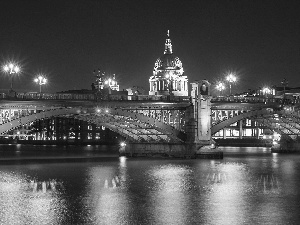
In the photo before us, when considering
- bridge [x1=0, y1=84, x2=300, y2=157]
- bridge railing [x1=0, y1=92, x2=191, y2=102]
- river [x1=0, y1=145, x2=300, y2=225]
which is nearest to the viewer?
river [x1=0, y1=145, x2=300, y2=225]

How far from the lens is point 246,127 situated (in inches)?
7023

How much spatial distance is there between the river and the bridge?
783 centimetres

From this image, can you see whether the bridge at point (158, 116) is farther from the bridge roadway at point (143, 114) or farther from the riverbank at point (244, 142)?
the riverbank at point (244, 142)

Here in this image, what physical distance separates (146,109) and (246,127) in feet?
321

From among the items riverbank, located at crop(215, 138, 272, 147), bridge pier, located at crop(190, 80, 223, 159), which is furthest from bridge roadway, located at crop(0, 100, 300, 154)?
riverbank, located at crop(215, 138, 272, 147)

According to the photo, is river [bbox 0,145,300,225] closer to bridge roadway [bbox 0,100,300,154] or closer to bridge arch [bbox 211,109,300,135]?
bridge roadway [bbox 0,100,300,154]

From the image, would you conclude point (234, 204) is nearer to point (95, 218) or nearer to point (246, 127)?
point (95, 218)

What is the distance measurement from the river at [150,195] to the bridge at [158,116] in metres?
7.83

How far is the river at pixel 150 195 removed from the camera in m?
35.8

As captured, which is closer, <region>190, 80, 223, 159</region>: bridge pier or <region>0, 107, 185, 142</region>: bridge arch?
<region>0, 107, 185, 142</region>: bridge arch

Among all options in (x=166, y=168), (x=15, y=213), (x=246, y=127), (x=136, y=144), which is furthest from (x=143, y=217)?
(x=246, y=127)

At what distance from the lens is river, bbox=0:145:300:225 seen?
35.8 m

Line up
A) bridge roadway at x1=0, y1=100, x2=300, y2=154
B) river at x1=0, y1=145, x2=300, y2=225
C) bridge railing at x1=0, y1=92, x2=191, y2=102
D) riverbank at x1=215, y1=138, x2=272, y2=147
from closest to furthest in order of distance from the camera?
river at x1=0, y1=145, x2=300, y2=225 → bridge railing at x1=0, y1=92, x2=191, y2=102 → bridge roadway at x1=0, y1=100, x2=300, y2=154 → riverbank at x1=215, y1=138, x2=272, y2=147

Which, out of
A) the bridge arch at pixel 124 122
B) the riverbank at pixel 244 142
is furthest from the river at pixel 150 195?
the riverbank at pixel 244 142
